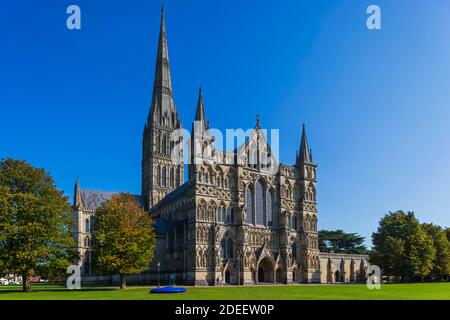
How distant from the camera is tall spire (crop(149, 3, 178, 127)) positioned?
9916 centimetres

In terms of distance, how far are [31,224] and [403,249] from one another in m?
56.6

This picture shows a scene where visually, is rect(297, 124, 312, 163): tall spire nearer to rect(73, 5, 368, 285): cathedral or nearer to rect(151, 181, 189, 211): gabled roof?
rect(73, 5, 368, 285): cathedral

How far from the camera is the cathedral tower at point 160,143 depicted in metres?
95.5

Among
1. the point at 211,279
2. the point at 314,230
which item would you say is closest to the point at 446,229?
the point at 314,230

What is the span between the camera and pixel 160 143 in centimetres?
9744

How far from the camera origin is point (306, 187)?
78.1m

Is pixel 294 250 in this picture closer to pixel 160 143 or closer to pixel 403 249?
pixel 403 249

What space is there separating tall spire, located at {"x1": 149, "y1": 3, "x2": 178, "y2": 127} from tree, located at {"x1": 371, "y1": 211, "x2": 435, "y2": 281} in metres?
52.6

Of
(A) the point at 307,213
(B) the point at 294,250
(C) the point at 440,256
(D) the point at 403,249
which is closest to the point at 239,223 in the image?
(B) the point at 294,250

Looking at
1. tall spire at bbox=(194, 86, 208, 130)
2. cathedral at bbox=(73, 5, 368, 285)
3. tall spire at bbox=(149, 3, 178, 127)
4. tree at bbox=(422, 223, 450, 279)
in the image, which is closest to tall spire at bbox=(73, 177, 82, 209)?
cathedral at bbox=(73, 5, 368, 285)

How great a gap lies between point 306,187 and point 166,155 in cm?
3514

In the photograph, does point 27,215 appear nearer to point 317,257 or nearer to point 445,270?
point 317,257

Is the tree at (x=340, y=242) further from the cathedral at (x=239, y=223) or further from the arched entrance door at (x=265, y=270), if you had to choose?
the arched entrance door at (x=265, y=270)

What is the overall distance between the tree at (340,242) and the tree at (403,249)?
116 ft
